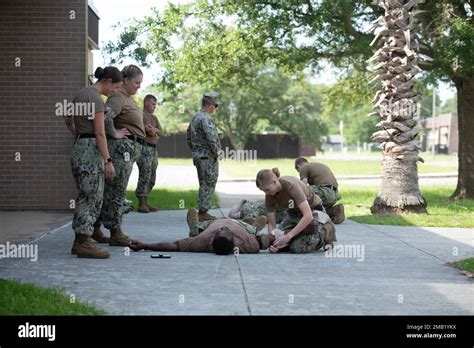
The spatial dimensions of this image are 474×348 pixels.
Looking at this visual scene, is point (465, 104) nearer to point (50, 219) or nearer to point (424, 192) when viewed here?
point (424, 192)

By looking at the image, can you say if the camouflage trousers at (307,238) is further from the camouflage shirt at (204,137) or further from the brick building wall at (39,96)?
the brick building wall at (39,96)

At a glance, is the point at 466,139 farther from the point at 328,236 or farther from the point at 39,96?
the point at 328,236

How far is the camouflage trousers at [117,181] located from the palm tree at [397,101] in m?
7.21

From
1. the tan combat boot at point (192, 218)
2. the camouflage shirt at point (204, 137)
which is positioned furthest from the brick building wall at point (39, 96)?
the tan combat boot at point (192, 218)

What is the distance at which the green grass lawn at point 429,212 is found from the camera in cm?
1427

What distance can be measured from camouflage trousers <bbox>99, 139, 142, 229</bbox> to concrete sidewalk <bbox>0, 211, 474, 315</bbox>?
1.35 ft

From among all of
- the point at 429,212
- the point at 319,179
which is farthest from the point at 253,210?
the point at 429,212

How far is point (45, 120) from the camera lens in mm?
15000

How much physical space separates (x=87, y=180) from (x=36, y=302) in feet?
8.49

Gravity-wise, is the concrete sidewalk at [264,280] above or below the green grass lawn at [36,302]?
below

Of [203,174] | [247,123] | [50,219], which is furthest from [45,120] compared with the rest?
[247,123]

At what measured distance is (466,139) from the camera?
21.0 m

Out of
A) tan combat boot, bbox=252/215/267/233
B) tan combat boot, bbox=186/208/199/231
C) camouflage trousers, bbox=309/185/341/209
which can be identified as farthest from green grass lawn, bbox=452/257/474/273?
camouflage trousers, bbox=309/185/341/209

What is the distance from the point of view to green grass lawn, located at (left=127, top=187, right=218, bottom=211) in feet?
55.8
